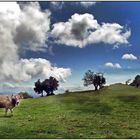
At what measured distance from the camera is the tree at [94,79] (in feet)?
40.9

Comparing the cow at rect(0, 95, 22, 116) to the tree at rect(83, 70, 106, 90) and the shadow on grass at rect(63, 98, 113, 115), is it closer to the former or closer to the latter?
the shadow on grass at rect(63, 98, 113, 115)

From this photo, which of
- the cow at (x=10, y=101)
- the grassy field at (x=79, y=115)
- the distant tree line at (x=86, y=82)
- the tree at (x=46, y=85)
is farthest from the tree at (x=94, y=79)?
the cow at (x=10, y=101)

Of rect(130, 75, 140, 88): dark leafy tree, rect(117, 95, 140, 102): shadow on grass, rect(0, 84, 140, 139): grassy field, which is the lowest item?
rect(0, 84, 140, 139): grassy field

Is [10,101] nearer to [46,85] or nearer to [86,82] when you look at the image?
[46,85]

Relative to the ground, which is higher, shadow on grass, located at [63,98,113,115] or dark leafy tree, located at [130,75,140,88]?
dark leafy tree, located at [130,75,140,88]

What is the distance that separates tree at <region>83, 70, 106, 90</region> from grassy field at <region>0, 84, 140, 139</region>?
0.48 ft

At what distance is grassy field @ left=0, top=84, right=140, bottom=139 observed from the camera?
12.2m

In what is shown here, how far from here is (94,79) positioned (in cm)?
1250

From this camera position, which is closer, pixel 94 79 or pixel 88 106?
pixel 94 79

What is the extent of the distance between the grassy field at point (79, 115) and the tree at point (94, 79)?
146mm

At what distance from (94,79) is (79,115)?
0.76m

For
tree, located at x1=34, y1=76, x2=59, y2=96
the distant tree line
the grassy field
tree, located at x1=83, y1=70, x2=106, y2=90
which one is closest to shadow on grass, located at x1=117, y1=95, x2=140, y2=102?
the grassy field

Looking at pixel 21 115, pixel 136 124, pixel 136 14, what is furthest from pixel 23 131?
pixel 136 14

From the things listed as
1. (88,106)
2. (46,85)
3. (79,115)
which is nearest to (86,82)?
(88,106)
